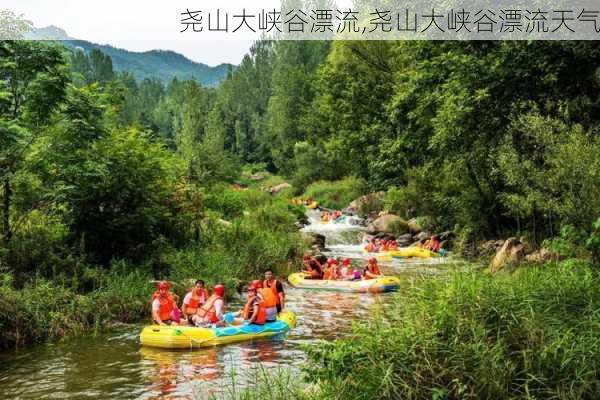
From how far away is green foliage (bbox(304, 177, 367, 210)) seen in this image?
39094 millimetres

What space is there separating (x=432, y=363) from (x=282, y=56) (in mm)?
59965

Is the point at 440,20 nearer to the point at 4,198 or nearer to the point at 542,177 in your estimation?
the point at 542,177

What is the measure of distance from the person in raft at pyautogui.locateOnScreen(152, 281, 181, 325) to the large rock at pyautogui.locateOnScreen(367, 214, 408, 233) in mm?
18076

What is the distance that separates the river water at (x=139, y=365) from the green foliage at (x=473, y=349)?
0.87 metres

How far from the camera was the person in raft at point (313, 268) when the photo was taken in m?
17.0

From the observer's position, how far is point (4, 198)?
12.4m

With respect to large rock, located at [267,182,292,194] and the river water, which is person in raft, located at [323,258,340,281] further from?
large rock, located at [267,182,292,194]

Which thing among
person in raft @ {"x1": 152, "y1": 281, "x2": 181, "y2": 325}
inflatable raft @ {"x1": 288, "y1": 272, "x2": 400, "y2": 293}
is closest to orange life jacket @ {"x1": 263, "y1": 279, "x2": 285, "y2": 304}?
person in raft @ {"x1": 152, "y1": 281, "x2": 181, "y2": 325}

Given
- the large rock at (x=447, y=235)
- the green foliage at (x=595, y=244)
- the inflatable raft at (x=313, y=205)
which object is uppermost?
the green foliage at (x=595, y=244)

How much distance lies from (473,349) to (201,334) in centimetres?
615

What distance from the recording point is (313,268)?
17.8m

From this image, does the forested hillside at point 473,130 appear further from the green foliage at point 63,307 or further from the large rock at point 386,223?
the green foliage at point 63,307

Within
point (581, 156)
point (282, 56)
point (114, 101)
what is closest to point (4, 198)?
point (114, 101)

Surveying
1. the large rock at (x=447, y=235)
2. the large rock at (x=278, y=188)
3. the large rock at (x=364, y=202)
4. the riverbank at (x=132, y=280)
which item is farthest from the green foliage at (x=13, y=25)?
the large rock at (x=278, y=188)
